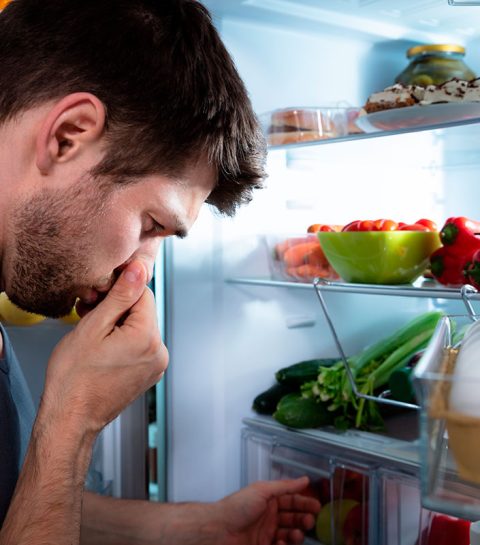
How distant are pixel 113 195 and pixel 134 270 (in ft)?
0.42

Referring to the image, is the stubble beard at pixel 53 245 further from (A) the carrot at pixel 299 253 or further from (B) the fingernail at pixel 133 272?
(A) the carrot at pixel 299 253

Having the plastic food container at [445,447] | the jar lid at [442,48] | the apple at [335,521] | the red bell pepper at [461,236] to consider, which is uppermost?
the jar lid at [442,48]

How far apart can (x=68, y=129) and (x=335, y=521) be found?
0.96 metres

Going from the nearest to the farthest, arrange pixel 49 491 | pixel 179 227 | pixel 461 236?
1. pixel 49 491
2. pixel 179 227
3. pixel 461 236

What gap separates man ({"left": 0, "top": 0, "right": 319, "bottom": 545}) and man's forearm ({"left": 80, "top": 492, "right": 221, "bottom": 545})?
0.20m

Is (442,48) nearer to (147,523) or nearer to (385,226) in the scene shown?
(385,226)

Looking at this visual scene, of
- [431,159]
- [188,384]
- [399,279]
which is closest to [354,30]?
[431,159]

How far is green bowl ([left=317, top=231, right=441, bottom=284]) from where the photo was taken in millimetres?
1349

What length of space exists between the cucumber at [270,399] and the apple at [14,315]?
1.69 ft

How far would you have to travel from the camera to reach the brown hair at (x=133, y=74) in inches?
37.7

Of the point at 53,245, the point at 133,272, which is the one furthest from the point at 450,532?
the point at 53,245

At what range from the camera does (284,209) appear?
1.69 meters

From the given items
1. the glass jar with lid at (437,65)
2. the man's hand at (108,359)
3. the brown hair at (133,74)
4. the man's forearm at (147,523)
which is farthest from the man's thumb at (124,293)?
the glass jar with lid at (437,65)

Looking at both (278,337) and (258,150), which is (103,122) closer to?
(258,150)
